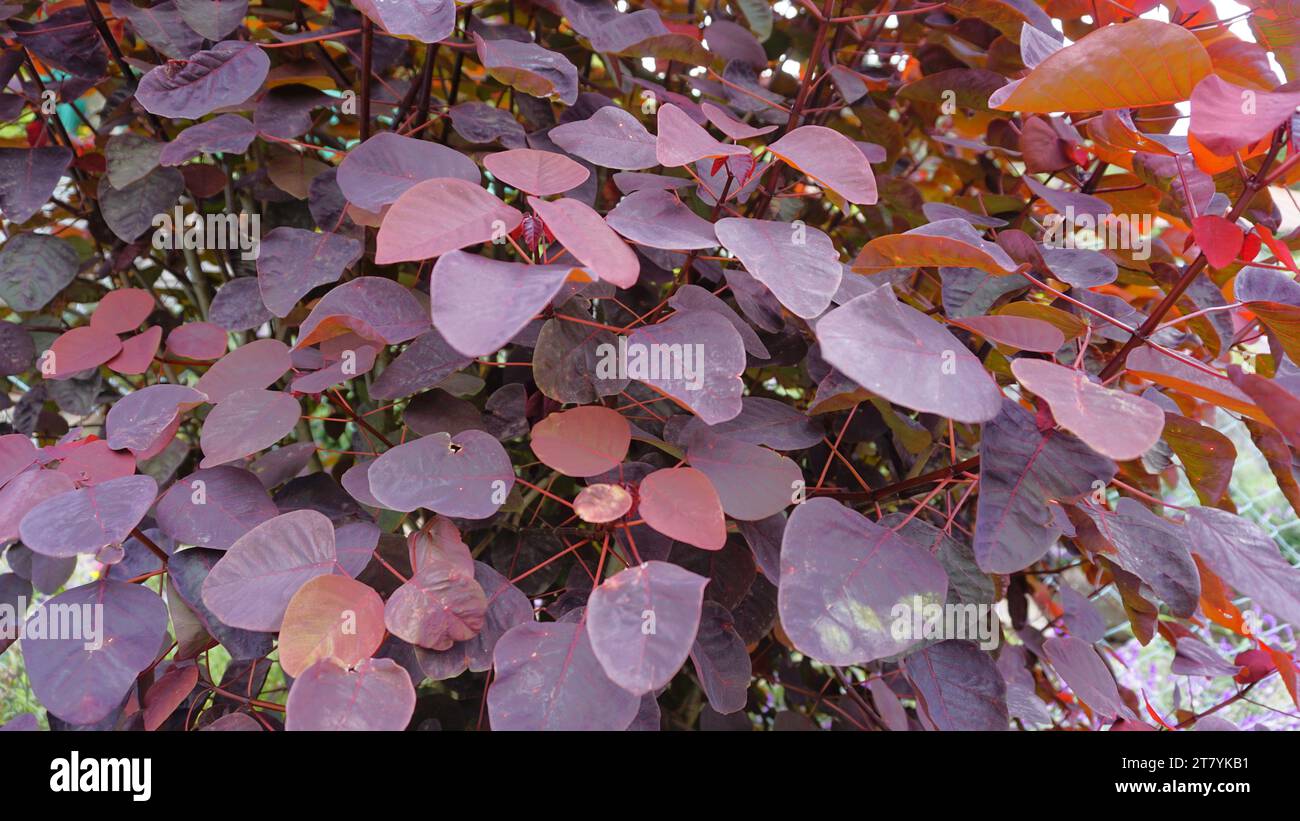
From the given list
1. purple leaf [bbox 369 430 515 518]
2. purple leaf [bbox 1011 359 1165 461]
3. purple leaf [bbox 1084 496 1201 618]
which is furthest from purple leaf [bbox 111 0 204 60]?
purple leaf [bbox 1084 496 1201 618]

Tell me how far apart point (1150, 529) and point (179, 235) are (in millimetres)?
1114

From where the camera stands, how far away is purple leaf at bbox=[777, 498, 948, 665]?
496 mm

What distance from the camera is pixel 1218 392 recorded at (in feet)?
1.70

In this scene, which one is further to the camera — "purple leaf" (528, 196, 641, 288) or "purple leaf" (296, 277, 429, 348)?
"purple leaf" (296, 277, 429, 348)

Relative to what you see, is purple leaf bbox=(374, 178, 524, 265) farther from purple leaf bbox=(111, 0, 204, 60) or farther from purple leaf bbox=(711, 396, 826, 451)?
purple leaf bbox=(111, 0, 204, 60)

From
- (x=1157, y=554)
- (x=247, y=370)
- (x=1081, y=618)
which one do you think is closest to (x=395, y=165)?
(x=247, y=370)

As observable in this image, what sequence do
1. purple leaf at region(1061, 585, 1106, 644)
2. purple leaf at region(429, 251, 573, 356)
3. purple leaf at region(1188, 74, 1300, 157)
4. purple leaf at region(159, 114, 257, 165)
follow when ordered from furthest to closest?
purple leaf at region(1061, 585, 1106, 644) < purple leaf at region(159, 114, 257, 165) < purple leaf at region(1188, 74, 1300, 157) < purple leaf at region(429, 251, 573, 356)

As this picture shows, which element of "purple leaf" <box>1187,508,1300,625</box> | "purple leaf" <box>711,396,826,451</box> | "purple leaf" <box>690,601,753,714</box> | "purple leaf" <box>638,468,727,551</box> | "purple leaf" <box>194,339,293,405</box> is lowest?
"purple leaf" <box>690,601,753,714</box>

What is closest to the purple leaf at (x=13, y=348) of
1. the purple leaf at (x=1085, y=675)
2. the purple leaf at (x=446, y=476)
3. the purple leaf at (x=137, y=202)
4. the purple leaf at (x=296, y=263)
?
the purple leaf at (x=137, y=202)

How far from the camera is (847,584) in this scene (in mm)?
529

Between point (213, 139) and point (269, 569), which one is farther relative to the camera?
point (213, 139)

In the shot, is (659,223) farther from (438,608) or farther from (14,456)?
(14,456)
